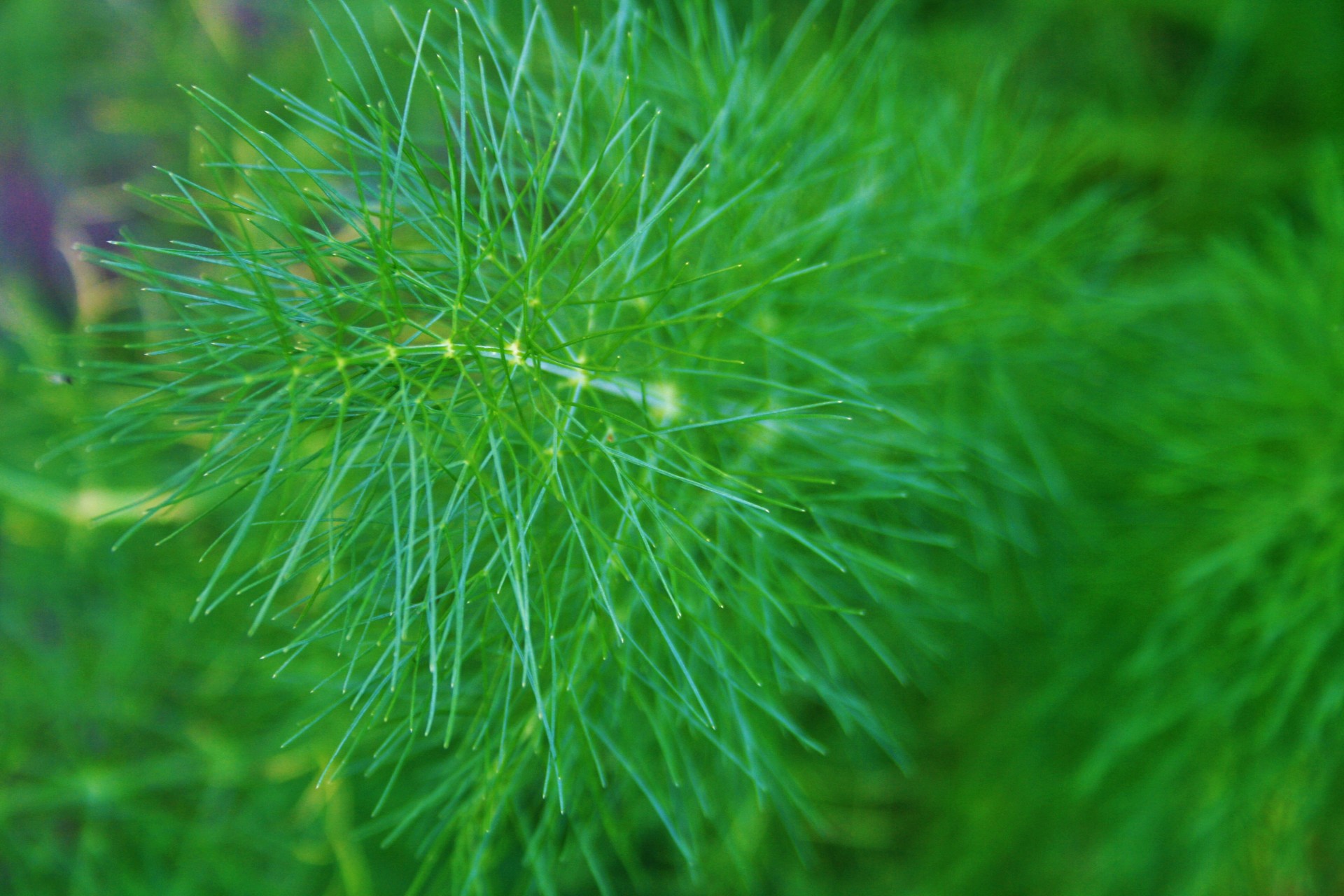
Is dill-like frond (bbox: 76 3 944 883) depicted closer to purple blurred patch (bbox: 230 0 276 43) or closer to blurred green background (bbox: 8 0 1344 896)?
blurred green background (bbox: 8 0 1344 896)

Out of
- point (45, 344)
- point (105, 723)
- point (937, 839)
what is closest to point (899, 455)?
point (937, 839)

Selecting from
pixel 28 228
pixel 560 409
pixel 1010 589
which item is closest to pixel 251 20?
pixel 28 228

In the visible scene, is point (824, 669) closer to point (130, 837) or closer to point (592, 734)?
point (592, 734)

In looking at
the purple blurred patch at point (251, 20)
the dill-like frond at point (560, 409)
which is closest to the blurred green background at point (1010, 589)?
the purple blurred patch at point (251, 20)

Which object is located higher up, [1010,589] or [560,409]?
[560,409]

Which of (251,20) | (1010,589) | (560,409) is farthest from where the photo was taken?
(251,20)

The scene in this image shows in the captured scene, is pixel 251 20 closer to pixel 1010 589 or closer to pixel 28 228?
pixel 28 228
